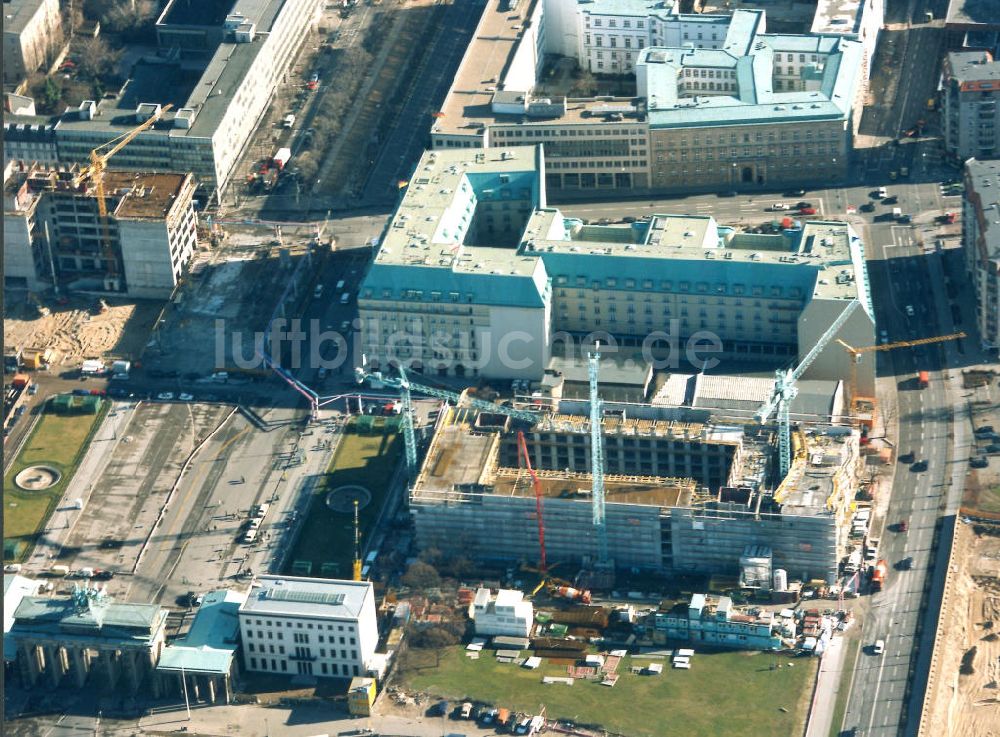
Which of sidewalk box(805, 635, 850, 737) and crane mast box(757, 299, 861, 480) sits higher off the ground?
crane mast box(757, 299, 861, 480)

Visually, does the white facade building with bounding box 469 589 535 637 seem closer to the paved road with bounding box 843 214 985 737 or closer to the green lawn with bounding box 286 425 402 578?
the green lawn with bounding box 286 425 402 578

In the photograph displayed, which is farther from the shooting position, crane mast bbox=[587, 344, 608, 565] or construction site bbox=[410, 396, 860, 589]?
construction site bbox=[410, 396, 860, 589]

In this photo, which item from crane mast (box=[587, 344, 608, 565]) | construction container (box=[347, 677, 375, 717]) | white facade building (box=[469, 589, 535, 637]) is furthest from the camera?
crane mast (box=[587, 344, 608, 565])

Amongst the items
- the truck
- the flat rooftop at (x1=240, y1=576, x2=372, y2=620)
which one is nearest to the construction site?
the truck

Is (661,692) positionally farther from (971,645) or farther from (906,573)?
(906,573)

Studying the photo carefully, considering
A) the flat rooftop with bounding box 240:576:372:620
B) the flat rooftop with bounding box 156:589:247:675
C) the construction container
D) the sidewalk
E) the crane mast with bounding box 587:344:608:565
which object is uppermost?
the crane mast with bounding box 587:344:608:565

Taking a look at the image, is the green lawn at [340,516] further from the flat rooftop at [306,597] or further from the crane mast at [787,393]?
the crane mast at [787,393]

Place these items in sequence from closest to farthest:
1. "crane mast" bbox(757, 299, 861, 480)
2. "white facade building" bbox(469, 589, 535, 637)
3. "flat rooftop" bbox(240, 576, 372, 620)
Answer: "flat rooftop" bbox(240, 576, 372, 620), "white facade building" bbox(469, 589, 535, 637), "crane mast" bbox(757, 299, 861, 480)

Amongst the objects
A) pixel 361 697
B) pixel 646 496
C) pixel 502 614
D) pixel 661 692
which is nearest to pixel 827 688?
pixel 661 692
